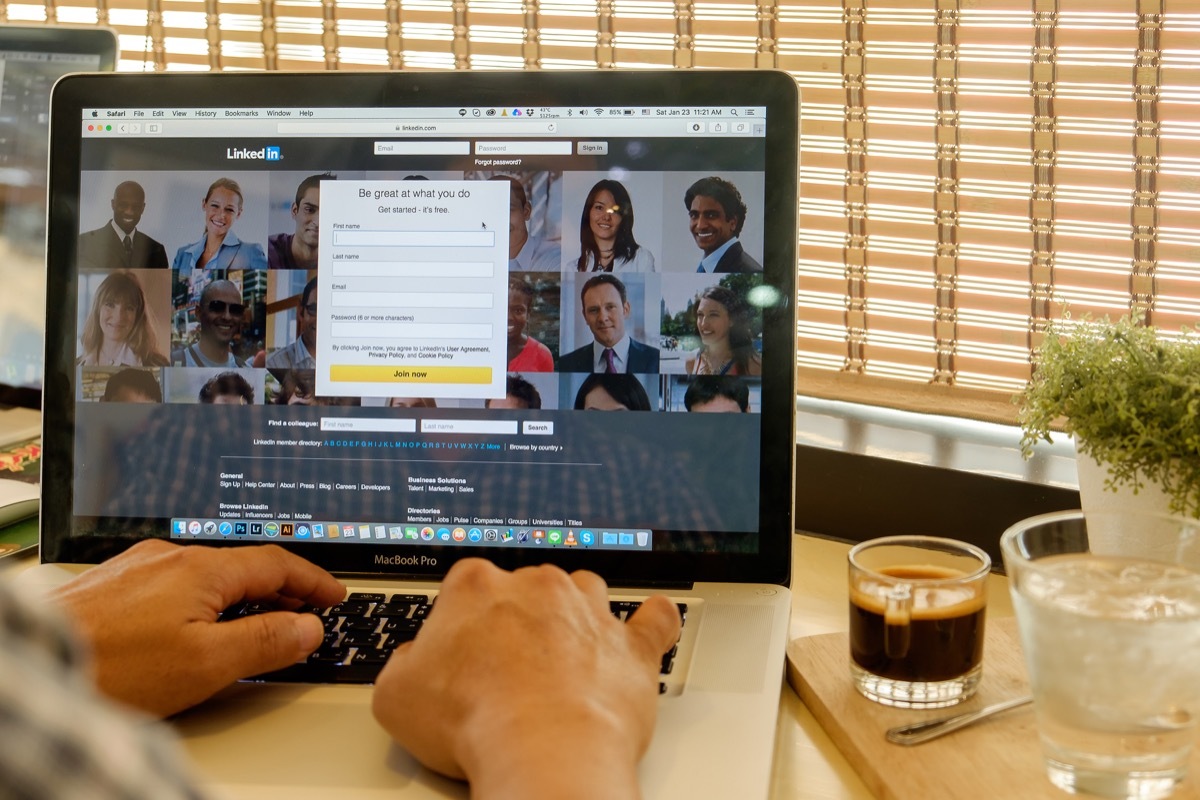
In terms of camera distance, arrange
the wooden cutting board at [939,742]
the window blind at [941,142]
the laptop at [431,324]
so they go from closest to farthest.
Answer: the wooden cutting board at [939,742]
the laptop at [431,324]
the window blind at [941,142]

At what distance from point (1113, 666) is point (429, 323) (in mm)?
498

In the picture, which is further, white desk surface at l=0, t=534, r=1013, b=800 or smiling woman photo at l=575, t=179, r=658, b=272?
smiling woman photo at l=575, t=179, r=658, b=272

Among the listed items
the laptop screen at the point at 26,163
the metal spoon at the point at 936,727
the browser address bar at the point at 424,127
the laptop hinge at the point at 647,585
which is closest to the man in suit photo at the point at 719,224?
the browser address bar at the point at 424,127

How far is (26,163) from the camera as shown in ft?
3.57

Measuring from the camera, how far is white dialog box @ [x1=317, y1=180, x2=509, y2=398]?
82 cm

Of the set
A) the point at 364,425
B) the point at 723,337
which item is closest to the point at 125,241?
the point at 364,425

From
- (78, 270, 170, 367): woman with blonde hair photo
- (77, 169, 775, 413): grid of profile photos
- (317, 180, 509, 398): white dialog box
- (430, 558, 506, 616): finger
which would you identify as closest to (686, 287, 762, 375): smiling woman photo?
(77, 169, 775, 413): grid of profile photos

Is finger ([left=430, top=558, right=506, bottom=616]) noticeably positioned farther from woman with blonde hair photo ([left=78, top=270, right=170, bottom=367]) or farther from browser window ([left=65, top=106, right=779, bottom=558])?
woman with blonde hair photo ([left=78, top=270, right=170, bottom=367])

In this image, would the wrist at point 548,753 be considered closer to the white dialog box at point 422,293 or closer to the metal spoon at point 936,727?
the metal spoon at point 936,727

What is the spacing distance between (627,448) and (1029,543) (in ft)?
0.95

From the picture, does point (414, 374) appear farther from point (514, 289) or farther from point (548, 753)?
point (548, 753)

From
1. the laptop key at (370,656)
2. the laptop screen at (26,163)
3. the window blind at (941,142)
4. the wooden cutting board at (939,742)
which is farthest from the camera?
the laptop screen at (26,163)

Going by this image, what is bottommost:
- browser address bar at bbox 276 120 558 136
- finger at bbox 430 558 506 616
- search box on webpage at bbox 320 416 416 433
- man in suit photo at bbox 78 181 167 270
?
finger at bbox 430 558 506 616

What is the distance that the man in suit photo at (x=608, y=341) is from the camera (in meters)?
0.82
